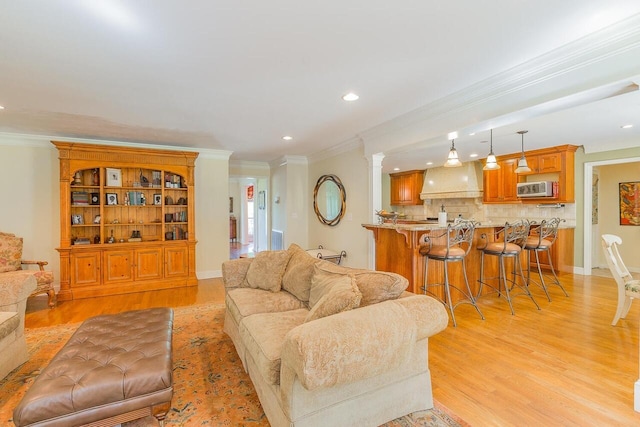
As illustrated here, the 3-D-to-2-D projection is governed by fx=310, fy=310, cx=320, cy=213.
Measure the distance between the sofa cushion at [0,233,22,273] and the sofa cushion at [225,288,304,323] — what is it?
3217mm

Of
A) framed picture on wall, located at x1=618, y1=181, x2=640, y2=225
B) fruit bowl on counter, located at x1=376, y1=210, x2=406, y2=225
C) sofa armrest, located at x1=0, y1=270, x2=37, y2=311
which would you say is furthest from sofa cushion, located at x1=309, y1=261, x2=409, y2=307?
framed picture on wall, located at x1=618, y1=181, x2=640, y2=225

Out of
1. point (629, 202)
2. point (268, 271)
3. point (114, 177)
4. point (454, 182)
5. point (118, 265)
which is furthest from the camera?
point (454, 182)

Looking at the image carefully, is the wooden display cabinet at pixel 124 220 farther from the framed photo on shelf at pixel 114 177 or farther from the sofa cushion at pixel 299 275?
the sofa cushion at pixel 299 275

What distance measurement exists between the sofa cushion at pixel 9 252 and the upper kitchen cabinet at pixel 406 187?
782 centimetres

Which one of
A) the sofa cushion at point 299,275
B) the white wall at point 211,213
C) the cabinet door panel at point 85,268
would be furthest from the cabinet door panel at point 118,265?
the sofa cushion at point 299,275

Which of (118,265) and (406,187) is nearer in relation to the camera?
(118,265)

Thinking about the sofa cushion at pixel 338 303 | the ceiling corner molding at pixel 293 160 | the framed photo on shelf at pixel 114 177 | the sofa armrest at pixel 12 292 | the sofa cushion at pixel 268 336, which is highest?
the ceiling corner molding at pixel 293 160

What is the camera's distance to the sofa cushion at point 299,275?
2.64 m

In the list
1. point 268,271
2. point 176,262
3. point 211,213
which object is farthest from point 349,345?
point 211,213

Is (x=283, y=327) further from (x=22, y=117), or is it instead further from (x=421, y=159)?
(x=421, y=159)

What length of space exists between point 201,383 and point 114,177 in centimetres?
389

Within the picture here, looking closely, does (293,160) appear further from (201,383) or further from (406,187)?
(201,383)

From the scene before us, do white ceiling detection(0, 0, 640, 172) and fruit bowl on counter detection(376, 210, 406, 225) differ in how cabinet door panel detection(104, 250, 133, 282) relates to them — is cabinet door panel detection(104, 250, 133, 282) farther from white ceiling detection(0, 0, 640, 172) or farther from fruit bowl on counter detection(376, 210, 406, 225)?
fruit bowl on counter detection(376, 210, 406, 225)

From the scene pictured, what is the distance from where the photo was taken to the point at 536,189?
18.1 ft
